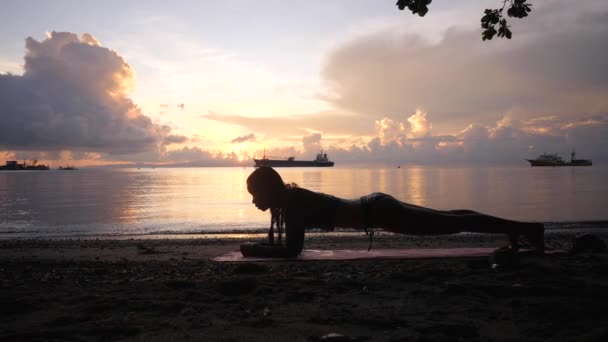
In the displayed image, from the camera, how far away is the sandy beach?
3486mm

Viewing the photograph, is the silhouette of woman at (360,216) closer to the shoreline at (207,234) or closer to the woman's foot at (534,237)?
the woman's foot at (534,237)

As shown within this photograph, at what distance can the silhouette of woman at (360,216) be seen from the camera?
5.90 metres

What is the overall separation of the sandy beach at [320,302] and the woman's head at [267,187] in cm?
90

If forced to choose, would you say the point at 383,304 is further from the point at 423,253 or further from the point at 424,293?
the point at 423,253

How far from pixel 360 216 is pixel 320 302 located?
6.36ft

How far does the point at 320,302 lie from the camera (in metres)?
4.40

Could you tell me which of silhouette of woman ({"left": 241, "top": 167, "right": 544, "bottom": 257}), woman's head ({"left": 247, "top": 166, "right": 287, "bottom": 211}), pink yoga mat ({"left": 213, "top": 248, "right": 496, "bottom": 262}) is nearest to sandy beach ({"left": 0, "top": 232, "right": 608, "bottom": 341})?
pink yoga mat ({"left": 213, "top": 248, "right": 496, "bottom": 262})

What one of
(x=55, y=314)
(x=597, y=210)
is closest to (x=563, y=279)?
(x=55, y=314)

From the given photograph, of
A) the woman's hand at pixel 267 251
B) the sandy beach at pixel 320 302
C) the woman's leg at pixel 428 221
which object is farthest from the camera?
the woman's hand at pixel 267 251

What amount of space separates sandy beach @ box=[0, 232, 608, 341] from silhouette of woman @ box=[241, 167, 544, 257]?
419 mm

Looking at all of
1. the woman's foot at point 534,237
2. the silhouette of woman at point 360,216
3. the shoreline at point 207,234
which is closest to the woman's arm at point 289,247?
the silhouette of woman at point 360,216

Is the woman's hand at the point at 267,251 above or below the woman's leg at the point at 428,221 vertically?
below

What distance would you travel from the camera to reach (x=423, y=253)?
278 inches

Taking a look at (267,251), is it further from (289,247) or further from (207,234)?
(207,234)
